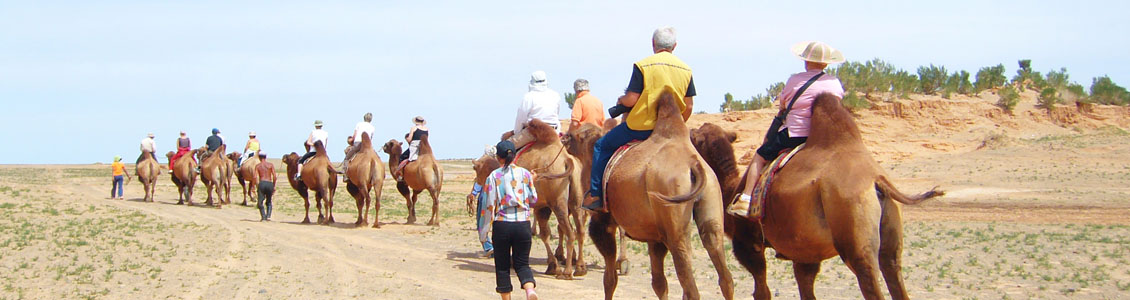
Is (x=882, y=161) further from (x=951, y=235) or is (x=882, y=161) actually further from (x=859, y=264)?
(x=859, y=264)

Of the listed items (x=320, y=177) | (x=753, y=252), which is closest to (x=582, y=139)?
(x=753, y=252)

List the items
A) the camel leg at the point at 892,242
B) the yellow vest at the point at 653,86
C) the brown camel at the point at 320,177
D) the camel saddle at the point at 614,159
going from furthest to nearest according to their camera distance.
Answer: the brown camel at the point at 320,177, the yellow vest at the point at 653,86, the camel saddle at the point at 614,159, the camel leg at the point at 892,242

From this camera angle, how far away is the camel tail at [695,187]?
6.49m

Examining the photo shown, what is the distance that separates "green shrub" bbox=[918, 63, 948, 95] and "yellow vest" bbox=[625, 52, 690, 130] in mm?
47221

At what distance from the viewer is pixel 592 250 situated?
50.1 ft

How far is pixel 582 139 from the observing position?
10570mm

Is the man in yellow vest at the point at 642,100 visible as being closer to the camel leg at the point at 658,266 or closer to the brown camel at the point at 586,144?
the camel leg at the point at 658,266

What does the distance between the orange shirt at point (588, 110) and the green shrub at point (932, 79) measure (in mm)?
43586

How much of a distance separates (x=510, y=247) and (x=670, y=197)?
2608 millimetres

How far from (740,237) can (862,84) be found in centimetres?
4223

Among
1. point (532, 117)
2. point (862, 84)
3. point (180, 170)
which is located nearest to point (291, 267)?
point (532, 117)

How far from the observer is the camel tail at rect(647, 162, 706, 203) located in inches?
256

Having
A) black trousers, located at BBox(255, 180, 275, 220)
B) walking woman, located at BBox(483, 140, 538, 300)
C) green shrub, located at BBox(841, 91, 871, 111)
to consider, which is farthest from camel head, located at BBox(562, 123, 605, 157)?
green shrub, located at BBox(841, 91, 871, 111)

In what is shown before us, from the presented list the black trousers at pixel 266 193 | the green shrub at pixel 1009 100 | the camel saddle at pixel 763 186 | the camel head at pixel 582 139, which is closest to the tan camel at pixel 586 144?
the camel head at pixel 582 139
